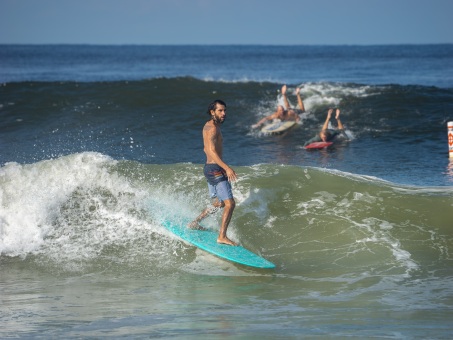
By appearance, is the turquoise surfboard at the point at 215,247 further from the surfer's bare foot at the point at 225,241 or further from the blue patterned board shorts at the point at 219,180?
the blue patterned board shorts at the point at 219,180

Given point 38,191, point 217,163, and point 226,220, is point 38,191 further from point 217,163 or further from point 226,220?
point 217,163

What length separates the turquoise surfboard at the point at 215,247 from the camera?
29.1ft

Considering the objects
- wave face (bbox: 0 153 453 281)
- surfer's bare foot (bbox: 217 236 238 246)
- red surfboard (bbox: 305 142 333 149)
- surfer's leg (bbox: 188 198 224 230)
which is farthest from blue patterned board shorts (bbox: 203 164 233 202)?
red surfboard (bbox: 305 142 333 149)

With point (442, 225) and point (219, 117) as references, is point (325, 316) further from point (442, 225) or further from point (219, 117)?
point (442, 225)

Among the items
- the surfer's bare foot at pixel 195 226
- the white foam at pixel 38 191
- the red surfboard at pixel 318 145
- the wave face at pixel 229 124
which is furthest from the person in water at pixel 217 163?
the red surfboard at pixel 318 145

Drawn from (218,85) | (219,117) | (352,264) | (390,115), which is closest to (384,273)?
(352,264)

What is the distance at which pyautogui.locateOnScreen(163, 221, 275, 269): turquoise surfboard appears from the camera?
8.88 meters

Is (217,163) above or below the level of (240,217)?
above

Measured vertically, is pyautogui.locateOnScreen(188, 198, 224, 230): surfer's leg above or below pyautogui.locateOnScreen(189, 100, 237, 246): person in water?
below

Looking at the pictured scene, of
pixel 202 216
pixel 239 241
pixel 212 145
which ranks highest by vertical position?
pixel 212 145

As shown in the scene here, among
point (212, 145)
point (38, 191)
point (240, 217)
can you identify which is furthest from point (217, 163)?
point (38, 191)

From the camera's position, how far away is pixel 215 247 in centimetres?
919

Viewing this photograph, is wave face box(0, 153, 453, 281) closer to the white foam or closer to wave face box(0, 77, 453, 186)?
the white foam

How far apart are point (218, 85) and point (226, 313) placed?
66.3 ft
